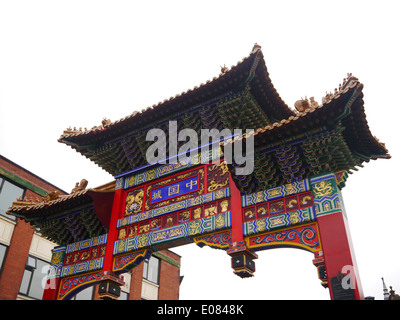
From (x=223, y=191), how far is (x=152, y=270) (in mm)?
17187

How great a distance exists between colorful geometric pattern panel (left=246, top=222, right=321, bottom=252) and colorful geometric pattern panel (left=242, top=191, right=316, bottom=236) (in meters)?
0.13

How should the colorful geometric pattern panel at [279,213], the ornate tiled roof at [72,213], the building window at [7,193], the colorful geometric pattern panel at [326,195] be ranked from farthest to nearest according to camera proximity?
1. the building window at [7,193]
2. the ornate tiled roof at [72,213]
3. the colorful geometric pattern panel at [279,213]
4. the colorful geometric pattern panel at [326,195]

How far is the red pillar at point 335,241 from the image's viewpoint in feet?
22.0

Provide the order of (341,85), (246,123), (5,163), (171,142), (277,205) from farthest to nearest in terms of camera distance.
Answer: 1. (5,163)
2. (171,142)
3. (246,123)
4. (277,205)
5. (341,85)

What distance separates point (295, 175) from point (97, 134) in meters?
6.11

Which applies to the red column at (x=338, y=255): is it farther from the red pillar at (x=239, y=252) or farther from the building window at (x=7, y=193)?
the building window at (x=7, y=193)

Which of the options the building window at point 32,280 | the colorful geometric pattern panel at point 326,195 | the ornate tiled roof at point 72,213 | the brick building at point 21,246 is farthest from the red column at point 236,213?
the building window at point 32,280

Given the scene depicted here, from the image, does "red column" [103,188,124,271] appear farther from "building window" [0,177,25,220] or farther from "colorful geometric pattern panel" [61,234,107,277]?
"building window" [0,177,25,220]

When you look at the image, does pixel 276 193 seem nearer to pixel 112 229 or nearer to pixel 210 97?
pixel 210 97

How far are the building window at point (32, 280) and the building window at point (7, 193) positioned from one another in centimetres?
238

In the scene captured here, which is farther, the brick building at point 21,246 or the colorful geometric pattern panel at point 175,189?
the brick building at point 21,246

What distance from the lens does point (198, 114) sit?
34.1 feet

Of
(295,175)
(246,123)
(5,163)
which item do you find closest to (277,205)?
(295,175)
